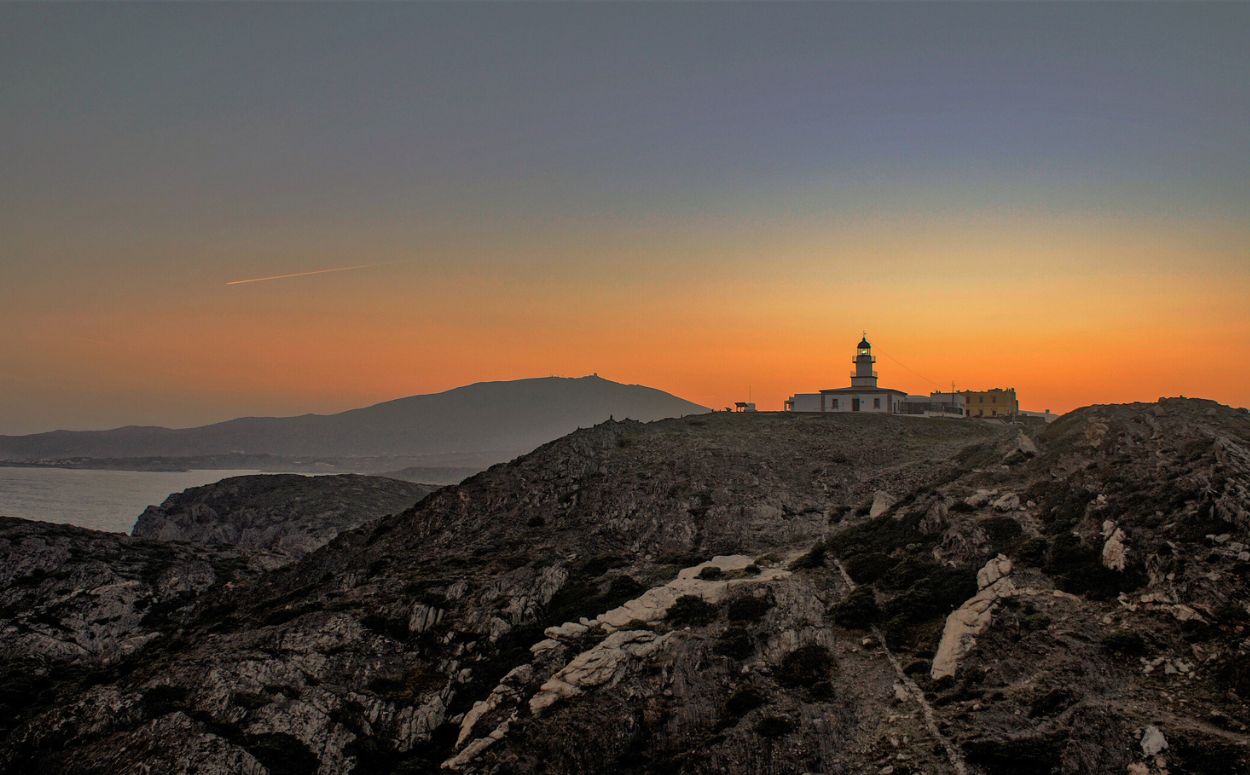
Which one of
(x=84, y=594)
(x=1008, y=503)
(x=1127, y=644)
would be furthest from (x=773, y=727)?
(x=84, y=594)

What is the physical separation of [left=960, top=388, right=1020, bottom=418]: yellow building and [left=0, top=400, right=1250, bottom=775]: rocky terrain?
47.6 m

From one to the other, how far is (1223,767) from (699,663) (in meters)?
19.6

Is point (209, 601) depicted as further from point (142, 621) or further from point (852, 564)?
point (852, 564)

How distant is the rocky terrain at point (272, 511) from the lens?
114812 millimetres

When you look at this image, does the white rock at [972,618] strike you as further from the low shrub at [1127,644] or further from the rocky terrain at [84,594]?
the rocky terrain at [84,594]

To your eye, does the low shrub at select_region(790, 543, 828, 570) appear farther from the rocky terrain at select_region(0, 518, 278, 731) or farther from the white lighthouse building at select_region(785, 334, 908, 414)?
the white lighthouse building at select_region(785, 334, 908, 414)

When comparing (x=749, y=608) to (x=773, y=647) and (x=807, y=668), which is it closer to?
(x=773, y=647)

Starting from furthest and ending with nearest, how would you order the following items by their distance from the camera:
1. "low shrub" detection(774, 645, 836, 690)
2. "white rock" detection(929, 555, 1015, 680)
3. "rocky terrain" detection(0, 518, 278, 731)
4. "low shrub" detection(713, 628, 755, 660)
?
1. "rocky terrain" detection(0, 518, 278, 731)
2. "low shrub" detection(713, 628, 755, 660)
3. "low shrub" detection(774, 645, 836, 690)
4. "white rock" detection(929, 555, 1015, 680)

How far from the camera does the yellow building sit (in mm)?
107250

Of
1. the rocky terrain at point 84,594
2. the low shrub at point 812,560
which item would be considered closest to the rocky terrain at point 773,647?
the low shrub at point 812,560

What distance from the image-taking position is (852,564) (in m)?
44.7

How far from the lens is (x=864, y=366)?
113375 mm

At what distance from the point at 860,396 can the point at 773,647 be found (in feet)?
268

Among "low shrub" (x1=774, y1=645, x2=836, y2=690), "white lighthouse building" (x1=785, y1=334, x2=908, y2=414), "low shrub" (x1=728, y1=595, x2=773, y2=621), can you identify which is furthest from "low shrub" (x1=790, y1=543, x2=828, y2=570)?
"white lighthouse building" (x1=785, y1=334, x2=908, y2=414)
